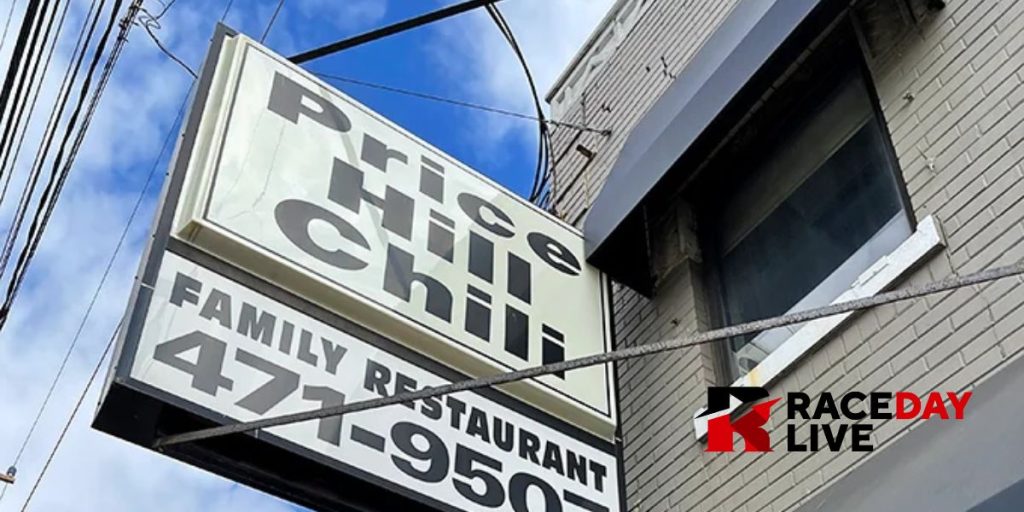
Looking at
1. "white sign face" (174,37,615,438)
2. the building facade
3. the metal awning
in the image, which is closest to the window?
the building facade

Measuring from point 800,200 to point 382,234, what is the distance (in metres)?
2.10

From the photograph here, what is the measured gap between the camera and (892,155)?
4.81 m

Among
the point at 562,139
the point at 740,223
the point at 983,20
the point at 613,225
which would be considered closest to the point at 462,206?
the point at 613,225

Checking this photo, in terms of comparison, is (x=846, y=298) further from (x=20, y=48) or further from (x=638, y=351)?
(x=20, y=48)

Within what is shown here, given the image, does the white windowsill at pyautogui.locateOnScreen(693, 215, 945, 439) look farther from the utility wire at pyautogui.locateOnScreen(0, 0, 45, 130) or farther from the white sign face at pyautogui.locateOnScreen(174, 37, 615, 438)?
the utility wire at pyautogui.locateOnScreen(0, 0, 45, 130)

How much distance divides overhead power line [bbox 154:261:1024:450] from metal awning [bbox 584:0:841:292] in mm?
1901

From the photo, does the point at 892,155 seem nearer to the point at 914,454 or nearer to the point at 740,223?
the point at 740,223

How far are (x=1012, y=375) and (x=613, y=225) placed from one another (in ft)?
Answer: 8.32

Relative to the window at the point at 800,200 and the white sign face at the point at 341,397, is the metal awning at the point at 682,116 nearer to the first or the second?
the window at the point at 800,200

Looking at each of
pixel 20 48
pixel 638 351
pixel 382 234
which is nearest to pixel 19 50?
pixel 20 48

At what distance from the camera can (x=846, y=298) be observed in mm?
4520

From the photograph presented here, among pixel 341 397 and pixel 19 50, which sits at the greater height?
pixel 19 50

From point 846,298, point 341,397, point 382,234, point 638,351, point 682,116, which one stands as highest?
point 682,116

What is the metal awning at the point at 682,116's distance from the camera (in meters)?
5.02
